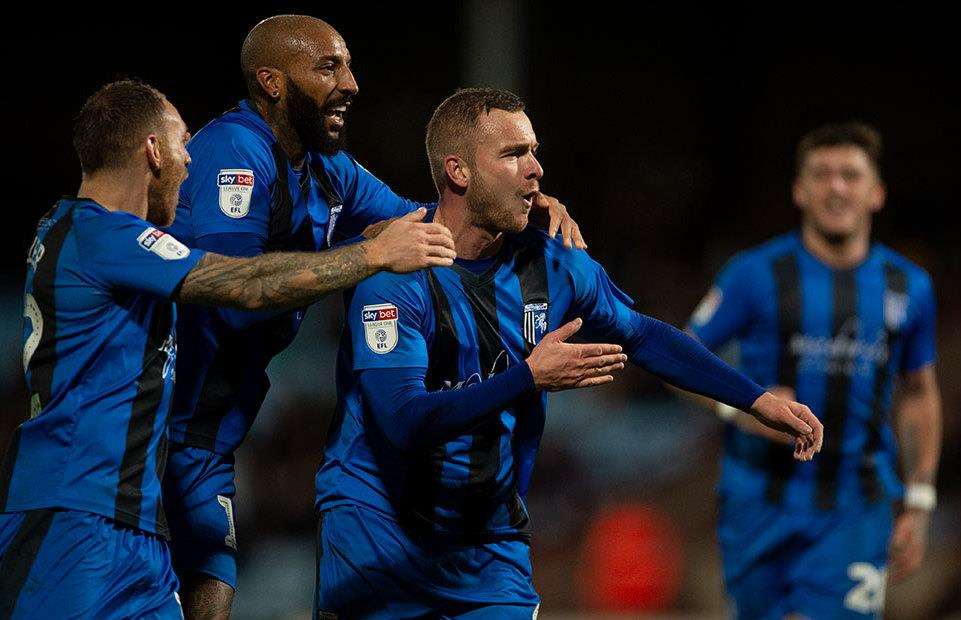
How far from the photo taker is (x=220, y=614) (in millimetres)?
4223

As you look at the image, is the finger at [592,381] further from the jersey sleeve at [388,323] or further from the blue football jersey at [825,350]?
the blue football jersey at [825,350]

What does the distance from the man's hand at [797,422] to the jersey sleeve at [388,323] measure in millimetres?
963

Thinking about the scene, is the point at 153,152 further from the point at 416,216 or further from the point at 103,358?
the point at 416,216

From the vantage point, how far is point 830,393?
5641 mm

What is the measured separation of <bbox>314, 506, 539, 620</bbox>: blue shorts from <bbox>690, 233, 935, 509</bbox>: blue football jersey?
6.37 ft

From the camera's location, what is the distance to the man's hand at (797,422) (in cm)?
392

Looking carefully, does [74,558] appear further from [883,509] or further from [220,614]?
[883,509]

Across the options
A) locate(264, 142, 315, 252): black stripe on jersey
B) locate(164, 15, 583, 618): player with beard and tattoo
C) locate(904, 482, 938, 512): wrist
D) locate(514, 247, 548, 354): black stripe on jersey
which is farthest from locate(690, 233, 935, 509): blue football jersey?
locate(264, 142, 315, 252): black stripe on jersey

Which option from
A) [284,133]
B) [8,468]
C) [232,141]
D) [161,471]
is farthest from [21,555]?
[284,133]

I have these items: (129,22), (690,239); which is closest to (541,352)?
(690,239)

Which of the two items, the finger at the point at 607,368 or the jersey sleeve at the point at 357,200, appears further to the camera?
the jersey sleeve at the point at 357,200

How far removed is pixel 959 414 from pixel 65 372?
6.31 meters

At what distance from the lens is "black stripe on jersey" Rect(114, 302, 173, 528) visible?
3.52m

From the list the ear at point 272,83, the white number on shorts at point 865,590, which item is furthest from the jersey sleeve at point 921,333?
the ear at point 272,83
